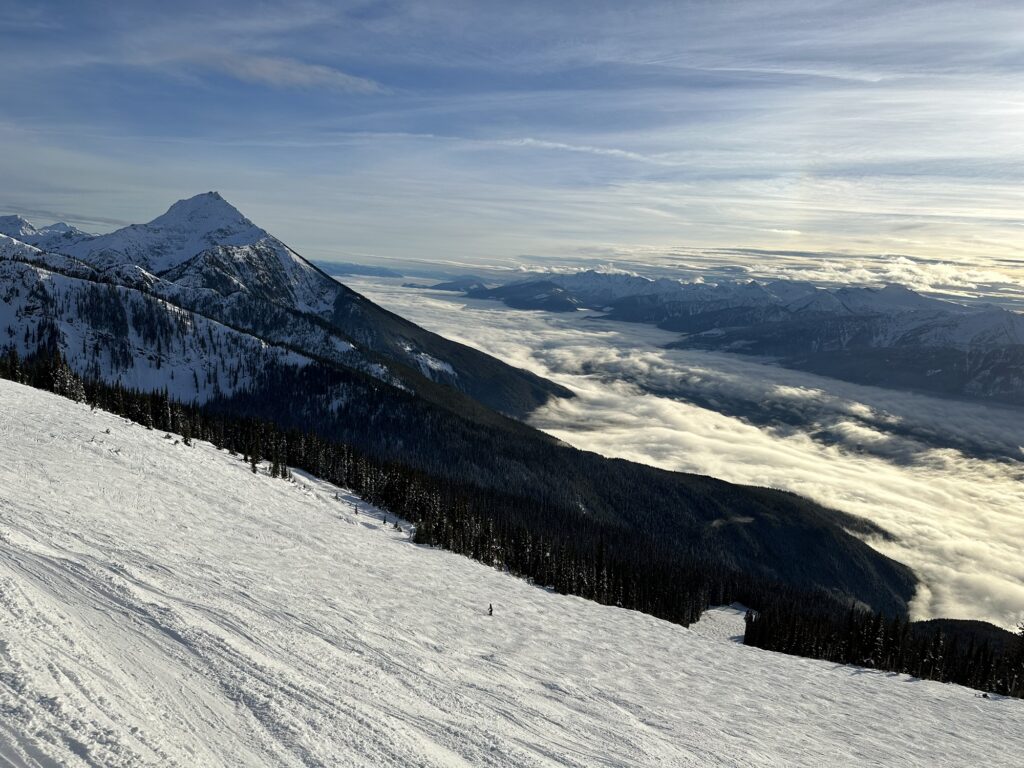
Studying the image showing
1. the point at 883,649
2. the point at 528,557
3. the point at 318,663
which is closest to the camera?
the point at 318,663

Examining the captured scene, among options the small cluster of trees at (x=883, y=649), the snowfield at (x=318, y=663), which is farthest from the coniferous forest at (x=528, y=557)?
the snowfield at (x=318, y=663)

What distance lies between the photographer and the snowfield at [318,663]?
30.7ft

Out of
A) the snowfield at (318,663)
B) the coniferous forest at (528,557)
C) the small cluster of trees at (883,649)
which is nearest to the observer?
the snowfield at (318,663)

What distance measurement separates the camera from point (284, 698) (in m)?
10.8

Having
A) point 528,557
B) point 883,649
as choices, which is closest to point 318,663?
point 528,557

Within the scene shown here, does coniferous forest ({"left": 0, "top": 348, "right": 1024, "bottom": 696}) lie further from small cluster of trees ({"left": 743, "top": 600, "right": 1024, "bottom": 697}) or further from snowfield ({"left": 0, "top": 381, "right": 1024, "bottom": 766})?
snowfield ({"left": 0, "top": 381, "right": 1024, "bottom": 766})

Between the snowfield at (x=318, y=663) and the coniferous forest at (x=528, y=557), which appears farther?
the coniferous forest at (x=528, y=557)

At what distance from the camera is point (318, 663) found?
1320 cm

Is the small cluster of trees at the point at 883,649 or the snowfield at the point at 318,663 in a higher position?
the snowfield at the point at 318,663

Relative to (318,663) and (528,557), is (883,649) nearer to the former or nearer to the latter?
(528,557)

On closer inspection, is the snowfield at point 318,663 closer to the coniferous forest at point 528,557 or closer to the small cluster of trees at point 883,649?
the coniferous forest at point 528,557

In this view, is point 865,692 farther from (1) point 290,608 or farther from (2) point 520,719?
(1) point 290,608

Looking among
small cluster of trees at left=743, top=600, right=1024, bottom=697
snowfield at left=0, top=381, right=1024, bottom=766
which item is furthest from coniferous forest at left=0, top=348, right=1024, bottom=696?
snowfield at left=0, top=381, right=1024, bottom=766

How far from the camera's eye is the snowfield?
9352 mm
